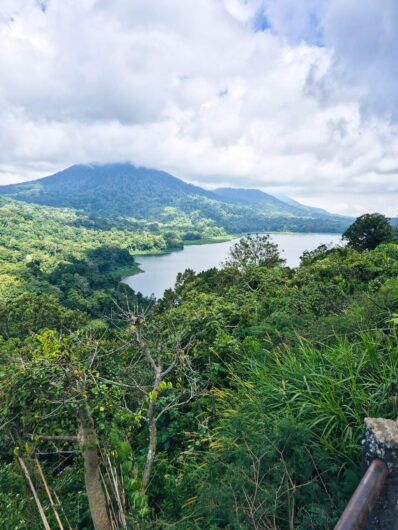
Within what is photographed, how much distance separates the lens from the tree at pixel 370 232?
2025 cm

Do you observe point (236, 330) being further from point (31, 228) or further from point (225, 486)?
point (31, 228)

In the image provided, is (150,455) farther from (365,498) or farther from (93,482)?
(365,498)

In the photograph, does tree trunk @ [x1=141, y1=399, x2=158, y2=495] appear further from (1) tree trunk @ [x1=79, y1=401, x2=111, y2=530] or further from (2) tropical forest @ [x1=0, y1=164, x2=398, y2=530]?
(1) tree trunk @ [x1=79, y1=401, x2=111, y2=530]

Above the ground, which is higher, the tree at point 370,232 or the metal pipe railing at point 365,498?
the tree at point 370,232

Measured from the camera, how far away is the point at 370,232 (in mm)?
20766

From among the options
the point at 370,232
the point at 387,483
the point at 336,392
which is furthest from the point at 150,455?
the point at 370,232

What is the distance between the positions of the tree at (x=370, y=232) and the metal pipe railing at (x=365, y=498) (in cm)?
2193

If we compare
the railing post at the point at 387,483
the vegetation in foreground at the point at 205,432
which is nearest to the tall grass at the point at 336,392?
the vegetation in foreground at the point at 205,432

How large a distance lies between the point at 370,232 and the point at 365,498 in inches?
893

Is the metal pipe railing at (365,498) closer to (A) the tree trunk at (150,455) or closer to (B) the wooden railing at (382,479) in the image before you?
(B) the wooden railing at (382,479)

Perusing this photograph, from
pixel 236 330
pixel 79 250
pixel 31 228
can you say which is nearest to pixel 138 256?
pixel 79 250

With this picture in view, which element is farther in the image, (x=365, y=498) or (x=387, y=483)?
(x=387, y=483)

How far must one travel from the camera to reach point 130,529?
2.10 metres

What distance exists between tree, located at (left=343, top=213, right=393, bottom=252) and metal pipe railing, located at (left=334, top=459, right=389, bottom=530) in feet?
71.9
